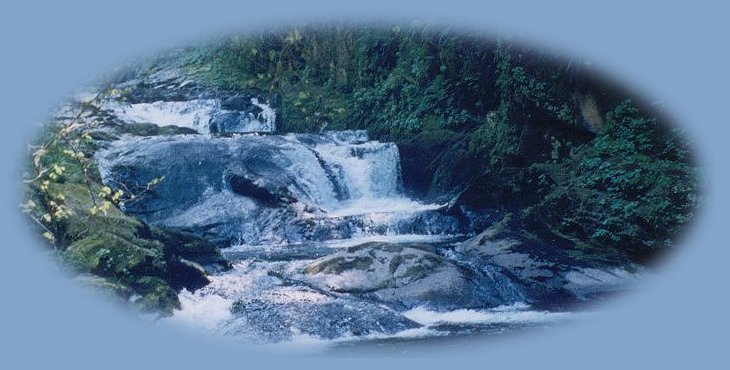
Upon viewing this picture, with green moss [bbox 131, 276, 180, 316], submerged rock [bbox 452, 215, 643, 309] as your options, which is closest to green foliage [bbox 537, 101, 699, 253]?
submerged rock [bbox 452, 215, 643, 309]

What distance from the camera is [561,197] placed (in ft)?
39.5

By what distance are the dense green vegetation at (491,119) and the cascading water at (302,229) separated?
123cm

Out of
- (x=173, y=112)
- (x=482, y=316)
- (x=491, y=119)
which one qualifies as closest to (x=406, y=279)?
(x=482, y=316)

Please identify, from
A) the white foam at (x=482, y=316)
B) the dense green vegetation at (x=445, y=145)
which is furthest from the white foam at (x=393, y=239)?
the white foam at (x=482, y=316)

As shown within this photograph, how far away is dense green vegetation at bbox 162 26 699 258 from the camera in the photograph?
10805 mm

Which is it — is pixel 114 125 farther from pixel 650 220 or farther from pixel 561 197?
pixel 650 220

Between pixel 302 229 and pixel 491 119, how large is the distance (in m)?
5.63

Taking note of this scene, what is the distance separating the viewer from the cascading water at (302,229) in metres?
8.25

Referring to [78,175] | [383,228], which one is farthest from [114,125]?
[383,228]

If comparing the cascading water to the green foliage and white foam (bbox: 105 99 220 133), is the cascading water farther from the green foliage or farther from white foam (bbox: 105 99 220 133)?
the green foliage

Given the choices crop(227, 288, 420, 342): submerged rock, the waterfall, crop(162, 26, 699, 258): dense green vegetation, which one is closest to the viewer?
crop(227, 288, 420, 342): submerged rock

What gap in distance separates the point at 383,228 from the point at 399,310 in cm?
553

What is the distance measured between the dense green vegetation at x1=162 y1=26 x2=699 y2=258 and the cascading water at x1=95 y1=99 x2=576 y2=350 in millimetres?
1226

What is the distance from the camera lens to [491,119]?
1606 cm
